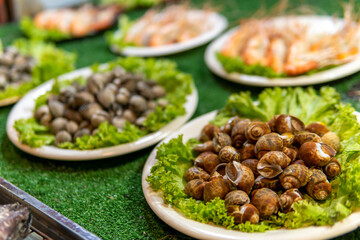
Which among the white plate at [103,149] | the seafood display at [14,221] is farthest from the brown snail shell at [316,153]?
the seafood display at [14,221]

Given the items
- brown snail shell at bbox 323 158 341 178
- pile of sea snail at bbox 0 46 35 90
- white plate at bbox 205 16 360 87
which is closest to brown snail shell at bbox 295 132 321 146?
brown snail shell at bbox 323 158 341 178

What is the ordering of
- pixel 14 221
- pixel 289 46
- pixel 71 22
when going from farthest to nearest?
pixel 71 22
pixel 289 46
pixel 14 221

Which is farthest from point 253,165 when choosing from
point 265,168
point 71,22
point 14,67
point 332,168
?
point 71,22

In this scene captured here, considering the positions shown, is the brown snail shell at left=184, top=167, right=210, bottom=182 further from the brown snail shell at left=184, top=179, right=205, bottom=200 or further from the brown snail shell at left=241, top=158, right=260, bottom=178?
the brown snail shell at left=241, top=158, right=260, bottom=178

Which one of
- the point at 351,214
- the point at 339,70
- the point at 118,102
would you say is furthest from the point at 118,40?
the point at 351,214

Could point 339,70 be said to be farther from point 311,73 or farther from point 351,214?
point 351,214

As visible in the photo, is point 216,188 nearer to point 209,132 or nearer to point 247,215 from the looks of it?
point 247,215

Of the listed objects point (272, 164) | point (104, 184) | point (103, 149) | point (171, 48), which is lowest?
point (104, 184)
